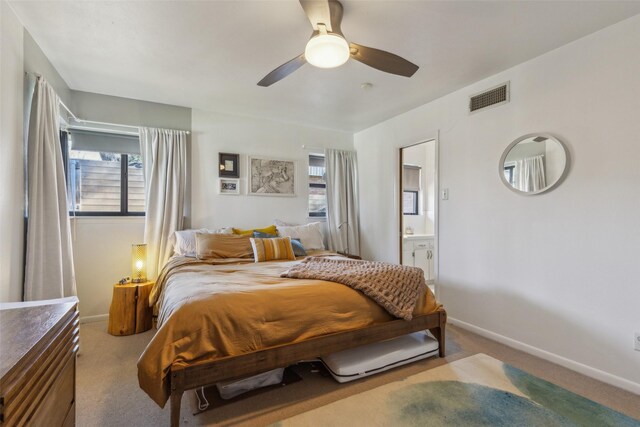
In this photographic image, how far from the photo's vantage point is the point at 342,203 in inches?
179

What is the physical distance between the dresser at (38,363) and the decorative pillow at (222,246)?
1719 millimetres

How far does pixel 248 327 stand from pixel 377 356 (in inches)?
39.2

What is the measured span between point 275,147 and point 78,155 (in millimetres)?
2242

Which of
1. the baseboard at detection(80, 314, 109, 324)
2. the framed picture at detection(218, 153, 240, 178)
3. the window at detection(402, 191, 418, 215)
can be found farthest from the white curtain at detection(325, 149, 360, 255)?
the baseboard at detection(80, 314, 109, 324)

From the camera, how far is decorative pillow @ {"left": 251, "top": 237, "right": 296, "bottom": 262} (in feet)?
10.3

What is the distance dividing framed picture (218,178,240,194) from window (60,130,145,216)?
887 millimetres

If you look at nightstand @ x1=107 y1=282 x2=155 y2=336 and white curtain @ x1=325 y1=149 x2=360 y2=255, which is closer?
nightstand @ x1=107 y1=282 x2=155 y2=336

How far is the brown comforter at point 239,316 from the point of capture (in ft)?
5.15

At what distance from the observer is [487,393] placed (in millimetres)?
1927

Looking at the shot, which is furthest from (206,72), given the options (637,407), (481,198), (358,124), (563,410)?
(637,407)

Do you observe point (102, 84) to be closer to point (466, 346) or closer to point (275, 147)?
point (275, 147)

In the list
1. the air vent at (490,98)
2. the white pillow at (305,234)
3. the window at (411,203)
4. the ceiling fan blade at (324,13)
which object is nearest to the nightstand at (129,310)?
the white pillow at (305,234)

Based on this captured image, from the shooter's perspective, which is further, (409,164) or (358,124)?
(409,164)

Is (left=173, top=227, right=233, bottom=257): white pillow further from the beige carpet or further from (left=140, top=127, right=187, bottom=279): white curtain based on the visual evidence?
the beige carpet
